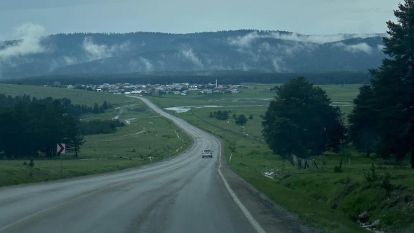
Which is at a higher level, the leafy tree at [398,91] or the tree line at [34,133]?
the leafy tree at [398,91]

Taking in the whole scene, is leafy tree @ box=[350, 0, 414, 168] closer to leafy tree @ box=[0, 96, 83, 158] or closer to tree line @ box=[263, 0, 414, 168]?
tree line @ box=[263, 0, 414, 168]

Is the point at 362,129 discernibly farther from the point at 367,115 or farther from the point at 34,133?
the point at 34,133

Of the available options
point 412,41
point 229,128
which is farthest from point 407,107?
point 229,128

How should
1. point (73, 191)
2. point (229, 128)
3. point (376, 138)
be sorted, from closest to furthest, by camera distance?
point (73, 191), point (376, 138), point (229, 128)

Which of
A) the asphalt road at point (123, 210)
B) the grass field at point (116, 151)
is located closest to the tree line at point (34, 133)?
the grass field at point (116, 151)

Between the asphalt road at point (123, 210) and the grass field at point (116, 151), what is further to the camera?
the grass field at point (116, 151)

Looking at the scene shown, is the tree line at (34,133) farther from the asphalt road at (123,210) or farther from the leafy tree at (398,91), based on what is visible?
the asphalt road at (123,210)

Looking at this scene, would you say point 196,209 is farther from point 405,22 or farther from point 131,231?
point 405,22
